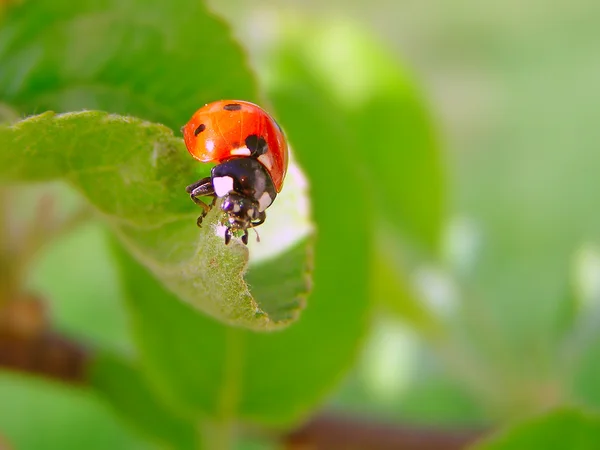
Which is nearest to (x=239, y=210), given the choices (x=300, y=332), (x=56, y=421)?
(x=300, y=332)

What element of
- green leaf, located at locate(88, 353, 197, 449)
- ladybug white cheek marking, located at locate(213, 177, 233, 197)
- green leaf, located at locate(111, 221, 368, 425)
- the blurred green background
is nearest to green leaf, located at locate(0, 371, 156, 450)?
the blurred green background

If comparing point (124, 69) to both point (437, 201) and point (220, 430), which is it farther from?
point (437, 201)

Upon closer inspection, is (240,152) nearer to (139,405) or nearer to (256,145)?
(256,145)

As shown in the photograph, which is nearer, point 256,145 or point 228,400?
point 256,145

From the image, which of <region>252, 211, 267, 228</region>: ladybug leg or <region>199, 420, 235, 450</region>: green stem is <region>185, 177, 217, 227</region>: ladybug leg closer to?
<region>252, 211, 267, 228</region>: ladybug leg

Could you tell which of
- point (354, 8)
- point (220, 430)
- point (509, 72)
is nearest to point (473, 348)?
point (220, 430)

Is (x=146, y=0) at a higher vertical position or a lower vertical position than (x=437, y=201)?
lower

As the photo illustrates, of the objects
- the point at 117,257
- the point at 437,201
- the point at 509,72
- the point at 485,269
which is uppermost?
the point at 509,72
